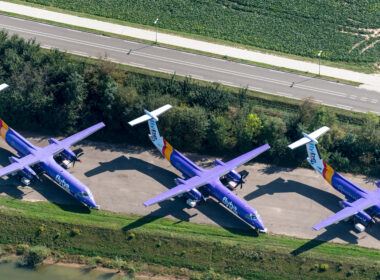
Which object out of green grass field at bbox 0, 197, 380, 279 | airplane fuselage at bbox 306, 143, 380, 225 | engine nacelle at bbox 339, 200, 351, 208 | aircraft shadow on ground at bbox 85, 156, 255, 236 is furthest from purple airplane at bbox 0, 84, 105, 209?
engine nacelle at bbox 339, 200, 351, 208

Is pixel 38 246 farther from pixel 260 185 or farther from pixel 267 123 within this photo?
pixel 267 123

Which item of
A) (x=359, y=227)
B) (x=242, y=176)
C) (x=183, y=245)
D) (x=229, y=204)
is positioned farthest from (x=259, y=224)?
(x=359, y=227)

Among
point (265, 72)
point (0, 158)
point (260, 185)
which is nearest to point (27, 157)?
point (0, 158)

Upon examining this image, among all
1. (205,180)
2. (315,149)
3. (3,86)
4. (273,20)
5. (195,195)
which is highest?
(273,20)

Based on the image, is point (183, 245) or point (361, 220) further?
point (361, 220)

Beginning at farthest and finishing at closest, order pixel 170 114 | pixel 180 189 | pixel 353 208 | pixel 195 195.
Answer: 1. pixel 170 114
2. pixel 195 195
3. pixel 180 189
4. pixel 353 208

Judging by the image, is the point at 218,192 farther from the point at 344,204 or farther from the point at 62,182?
the point at 62,182

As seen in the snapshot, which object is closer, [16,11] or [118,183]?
[118,183]

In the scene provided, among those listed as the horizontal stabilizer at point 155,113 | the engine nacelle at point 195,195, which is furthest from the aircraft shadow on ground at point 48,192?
the horizontal stabilizer at point 155,113
